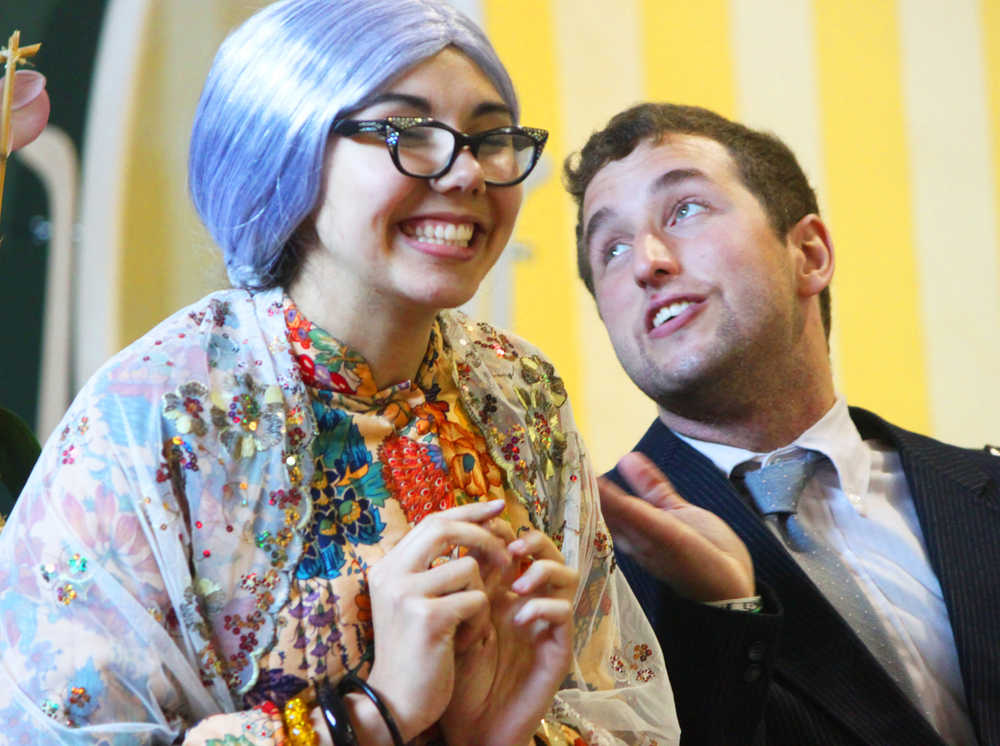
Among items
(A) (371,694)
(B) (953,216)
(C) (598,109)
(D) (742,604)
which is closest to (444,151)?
(A) (371,694)

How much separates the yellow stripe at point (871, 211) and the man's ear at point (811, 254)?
736mm

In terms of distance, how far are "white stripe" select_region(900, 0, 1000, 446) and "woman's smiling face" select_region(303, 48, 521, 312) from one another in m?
1.82

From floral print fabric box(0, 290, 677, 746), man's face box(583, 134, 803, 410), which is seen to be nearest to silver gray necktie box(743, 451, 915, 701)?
man's face box(583, 134, 803, 410)

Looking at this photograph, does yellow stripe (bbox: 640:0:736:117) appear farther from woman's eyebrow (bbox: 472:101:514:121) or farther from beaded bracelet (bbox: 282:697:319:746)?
beaded bracelet (bbox: 282:697:319:746)

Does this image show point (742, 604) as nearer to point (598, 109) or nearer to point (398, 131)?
point (398, 131)

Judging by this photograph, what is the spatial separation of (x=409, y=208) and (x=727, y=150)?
2.87 ft

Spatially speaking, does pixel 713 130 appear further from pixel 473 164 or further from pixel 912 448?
pixel 473 164

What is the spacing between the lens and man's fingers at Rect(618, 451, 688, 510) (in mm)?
1294

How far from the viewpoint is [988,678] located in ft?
4.68

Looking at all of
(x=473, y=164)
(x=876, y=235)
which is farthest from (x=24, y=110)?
(x=876, y=235)

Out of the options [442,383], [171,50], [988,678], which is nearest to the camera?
[442,383]

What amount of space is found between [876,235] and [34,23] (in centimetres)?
167

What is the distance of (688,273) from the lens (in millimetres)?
1591

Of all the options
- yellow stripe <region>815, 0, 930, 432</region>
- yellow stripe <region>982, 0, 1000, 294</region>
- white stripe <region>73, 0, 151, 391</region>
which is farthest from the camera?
yellow stripe <region>982, 0, 1000, 294</region>
